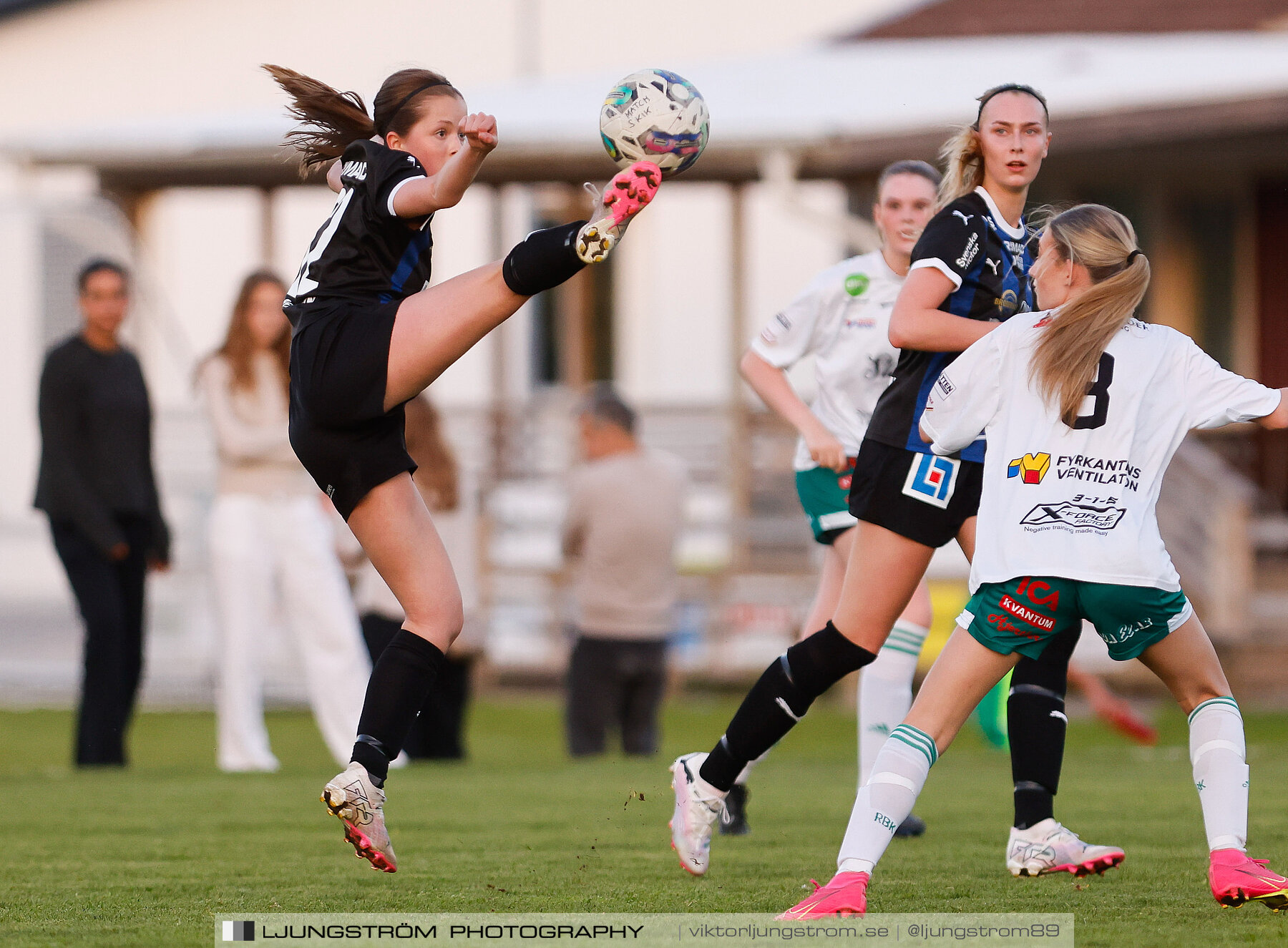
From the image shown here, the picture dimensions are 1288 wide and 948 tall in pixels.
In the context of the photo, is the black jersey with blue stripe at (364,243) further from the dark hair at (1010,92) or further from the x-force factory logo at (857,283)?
the x-force factory logo at (857,283)

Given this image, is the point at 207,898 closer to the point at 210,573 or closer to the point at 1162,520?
the point at 210,573

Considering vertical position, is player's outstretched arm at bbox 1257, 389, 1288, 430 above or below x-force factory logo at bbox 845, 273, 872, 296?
below

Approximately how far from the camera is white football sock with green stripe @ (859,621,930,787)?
5609 millimetres

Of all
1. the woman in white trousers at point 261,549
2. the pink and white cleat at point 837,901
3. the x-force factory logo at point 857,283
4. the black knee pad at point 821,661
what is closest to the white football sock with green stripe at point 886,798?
the pink and white cleat at point 837,901

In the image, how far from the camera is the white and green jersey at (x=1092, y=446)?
3.93 metres

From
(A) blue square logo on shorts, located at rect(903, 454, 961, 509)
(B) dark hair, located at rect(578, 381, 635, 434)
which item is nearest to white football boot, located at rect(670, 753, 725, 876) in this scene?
(A) blue square logo on shorts, located at rect(903, 454, 961, 509)

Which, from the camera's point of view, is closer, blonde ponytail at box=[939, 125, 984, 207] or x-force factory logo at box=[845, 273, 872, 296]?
blonde ponytail at box=[939, 125, 984, 207]

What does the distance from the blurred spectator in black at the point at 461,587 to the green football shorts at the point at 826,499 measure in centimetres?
354

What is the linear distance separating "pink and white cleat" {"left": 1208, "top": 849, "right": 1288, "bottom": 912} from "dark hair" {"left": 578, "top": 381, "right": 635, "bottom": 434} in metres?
5.87

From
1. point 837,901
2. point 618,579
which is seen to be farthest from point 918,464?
point 618,579

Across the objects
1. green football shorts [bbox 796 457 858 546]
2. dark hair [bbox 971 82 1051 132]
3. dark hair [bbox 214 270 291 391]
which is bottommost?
green football shorts [bbox 796 457 858 546]

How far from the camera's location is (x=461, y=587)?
893cm

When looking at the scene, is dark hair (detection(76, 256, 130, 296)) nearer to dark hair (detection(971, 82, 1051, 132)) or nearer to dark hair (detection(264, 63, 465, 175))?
dark hair (detection(264, 63, 465, 175))

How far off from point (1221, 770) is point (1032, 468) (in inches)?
33.4
